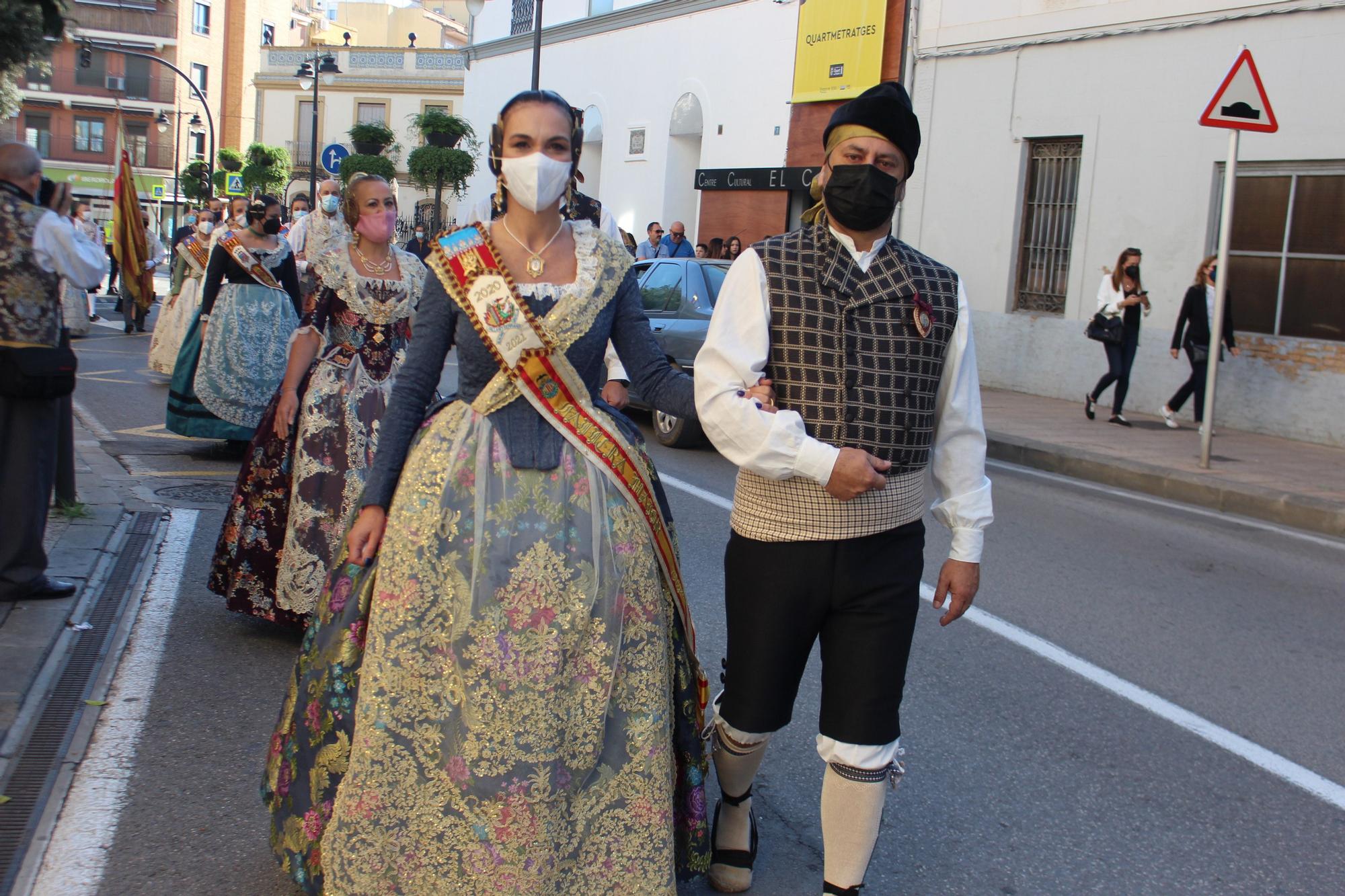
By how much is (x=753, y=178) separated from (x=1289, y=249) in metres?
10.9

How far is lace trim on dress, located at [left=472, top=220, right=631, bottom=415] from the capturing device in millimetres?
2934

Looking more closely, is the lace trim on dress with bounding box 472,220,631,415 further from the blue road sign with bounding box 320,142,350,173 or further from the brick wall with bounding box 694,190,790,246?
the brick wall with bounding box 694,190,790,246

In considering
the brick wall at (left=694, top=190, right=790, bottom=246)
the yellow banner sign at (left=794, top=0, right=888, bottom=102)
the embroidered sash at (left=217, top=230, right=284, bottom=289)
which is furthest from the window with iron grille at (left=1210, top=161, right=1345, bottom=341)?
the embroidered sash at (left=217, top=230, right=284, bottom=289)

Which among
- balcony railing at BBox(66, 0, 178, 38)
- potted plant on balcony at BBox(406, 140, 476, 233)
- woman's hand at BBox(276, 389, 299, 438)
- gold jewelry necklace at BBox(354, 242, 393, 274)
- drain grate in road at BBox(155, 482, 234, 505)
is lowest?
drain grate in road at BBox(155, 482, 234, 505)

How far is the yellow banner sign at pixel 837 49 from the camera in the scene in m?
19.3

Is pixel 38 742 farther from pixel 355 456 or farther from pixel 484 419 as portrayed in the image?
pixel 484 419

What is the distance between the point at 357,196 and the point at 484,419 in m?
2.52

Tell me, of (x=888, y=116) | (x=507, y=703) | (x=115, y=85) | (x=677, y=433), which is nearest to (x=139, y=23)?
(x=115, y=85)

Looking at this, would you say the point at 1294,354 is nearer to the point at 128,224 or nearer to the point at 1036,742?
the point at 1036,742

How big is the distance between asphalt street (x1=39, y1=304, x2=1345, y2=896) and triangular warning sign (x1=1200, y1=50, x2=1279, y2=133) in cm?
393

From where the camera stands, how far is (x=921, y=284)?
2924mm

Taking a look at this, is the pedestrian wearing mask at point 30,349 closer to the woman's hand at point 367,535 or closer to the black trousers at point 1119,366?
the woman's hand at point 367,535

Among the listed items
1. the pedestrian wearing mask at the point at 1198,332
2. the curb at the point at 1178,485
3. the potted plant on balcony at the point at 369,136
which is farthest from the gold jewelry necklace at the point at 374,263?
the potted plant on balcony at the point at 369,136

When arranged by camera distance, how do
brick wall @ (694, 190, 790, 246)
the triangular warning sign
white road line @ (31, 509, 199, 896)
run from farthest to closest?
brick wall @ (694, 190, 790, 246), the triangular warning sign, white road line @ (31, 509, 199, 896)
